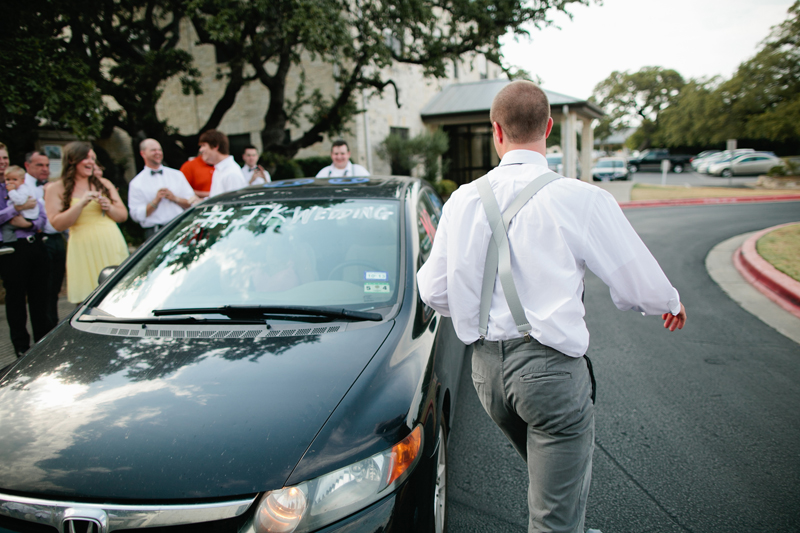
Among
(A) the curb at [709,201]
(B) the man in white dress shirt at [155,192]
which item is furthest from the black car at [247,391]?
(A) the curb at [709,201]

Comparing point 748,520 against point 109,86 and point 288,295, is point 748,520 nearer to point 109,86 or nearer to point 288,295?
point 288,295

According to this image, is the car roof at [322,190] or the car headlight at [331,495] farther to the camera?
the car roof at [322,190]

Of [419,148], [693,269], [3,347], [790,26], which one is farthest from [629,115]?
[3,347]

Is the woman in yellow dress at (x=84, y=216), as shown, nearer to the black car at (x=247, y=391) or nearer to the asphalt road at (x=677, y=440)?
the black car at (x=247, y=391)

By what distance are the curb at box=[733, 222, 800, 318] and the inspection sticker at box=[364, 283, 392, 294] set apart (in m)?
5.06

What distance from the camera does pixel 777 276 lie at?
6363 millimetres

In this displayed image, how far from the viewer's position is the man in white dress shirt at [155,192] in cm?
488

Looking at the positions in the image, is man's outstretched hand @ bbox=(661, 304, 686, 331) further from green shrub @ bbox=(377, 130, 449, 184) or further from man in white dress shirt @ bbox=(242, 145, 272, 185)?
green shrub @ bbox=(377, 130, 449, 184)

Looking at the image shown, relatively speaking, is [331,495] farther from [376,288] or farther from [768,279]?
[768,279]

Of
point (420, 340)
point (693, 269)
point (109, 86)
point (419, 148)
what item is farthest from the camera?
point (419, 148)

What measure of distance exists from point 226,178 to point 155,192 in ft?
2.23

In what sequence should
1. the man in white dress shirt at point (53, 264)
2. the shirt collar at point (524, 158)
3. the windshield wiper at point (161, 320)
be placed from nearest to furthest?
the shirt collar at point (524, 158), the windshield wiper at point (161, 320), the man in white dress shirt at point (53, 264)

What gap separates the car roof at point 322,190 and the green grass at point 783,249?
5.62 meters

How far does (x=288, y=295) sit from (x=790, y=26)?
150 ft
